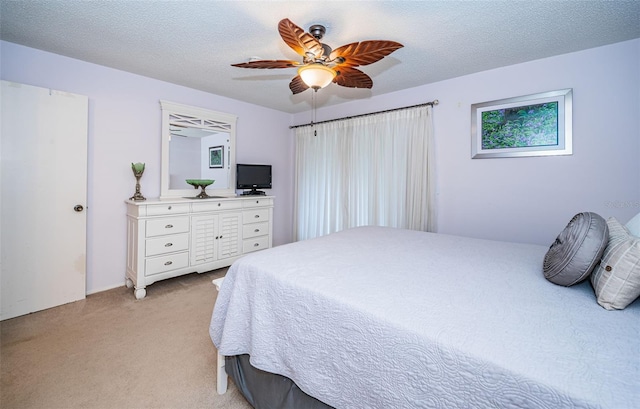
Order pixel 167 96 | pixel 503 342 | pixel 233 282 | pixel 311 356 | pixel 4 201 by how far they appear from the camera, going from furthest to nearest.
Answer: pixel 167 96, pixel 4 201, pixel 233 282, pixel 311 356, pixel 503 342

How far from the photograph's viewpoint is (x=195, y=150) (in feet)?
11.8

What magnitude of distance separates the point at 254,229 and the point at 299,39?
2714 mm

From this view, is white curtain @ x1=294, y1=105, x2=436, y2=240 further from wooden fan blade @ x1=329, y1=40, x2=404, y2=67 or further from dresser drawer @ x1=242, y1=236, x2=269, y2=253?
wooden fan blade @ x1=329, y1=40, x2=404, y2=67

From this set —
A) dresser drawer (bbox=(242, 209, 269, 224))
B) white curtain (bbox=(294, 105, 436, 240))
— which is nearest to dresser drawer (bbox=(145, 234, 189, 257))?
dresser drawer (bbox=(242, 209, 269, 224))

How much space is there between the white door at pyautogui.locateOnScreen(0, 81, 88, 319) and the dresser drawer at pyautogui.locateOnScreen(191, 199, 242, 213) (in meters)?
1.02

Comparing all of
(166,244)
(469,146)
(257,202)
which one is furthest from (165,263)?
(469,146)

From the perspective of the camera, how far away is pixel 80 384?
1602 millimetres

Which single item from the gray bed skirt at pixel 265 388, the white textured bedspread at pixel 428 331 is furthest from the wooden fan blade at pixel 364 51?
the gray bed skirt at pixel 265 388

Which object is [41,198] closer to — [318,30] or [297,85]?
[297,85]

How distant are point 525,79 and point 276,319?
3092mm

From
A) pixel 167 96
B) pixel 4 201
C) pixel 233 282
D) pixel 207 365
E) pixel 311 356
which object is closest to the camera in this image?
pixel 311 356

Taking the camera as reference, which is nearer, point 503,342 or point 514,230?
point 503,342

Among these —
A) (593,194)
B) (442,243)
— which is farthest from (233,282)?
(593,194)

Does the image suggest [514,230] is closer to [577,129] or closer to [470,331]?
[577,129]
